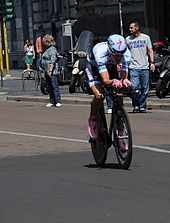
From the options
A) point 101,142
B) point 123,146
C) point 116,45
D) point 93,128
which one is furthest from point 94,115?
point 116,45

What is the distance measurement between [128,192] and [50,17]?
1736 inches

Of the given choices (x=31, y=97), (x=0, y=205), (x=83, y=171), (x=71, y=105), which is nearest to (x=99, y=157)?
(x=83, y=171)

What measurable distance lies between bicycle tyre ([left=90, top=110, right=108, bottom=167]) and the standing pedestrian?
740 cm

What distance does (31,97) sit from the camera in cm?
2497

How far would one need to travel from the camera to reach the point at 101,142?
1048 centimetres

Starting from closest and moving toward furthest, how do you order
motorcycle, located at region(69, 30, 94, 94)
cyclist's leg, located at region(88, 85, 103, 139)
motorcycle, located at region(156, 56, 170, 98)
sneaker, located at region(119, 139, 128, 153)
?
sneaker, located at region(119, 139, 128, 153)
cyclist's leg, located at region(88, 85, 103, 139)
motorcycle, located at region(156, 56, 170, 98)
motorcycle, located at region(69, 30, 94, 94)

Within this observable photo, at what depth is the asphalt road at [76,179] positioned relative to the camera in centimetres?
765

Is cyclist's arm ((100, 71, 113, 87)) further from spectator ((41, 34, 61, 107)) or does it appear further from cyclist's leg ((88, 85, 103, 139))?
spectator ((41, 34, 61, 107))

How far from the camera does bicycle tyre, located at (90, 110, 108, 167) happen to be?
10.4 metres

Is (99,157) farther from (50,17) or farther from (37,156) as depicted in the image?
(50,17)

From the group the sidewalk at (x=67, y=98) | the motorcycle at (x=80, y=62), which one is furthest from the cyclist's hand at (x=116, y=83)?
the motorcycle at (x=80, y=62)

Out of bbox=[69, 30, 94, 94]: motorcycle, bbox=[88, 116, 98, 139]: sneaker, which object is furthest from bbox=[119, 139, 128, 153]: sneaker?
bbox=[69, 30, 94, 94]: motorcycle

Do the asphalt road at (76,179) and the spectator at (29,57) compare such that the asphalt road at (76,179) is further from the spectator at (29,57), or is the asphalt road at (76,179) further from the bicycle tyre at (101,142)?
the spectator at (29,57)

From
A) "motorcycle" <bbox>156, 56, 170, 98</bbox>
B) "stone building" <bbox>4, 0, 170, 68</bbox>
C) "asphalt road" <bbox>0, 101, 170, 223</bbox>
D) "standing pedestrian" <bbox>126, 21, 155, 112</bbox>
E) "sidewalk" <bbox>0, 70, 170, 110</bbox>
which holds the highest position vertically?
"stone building" <bbox>4, 0, 170, 68</bbox>
